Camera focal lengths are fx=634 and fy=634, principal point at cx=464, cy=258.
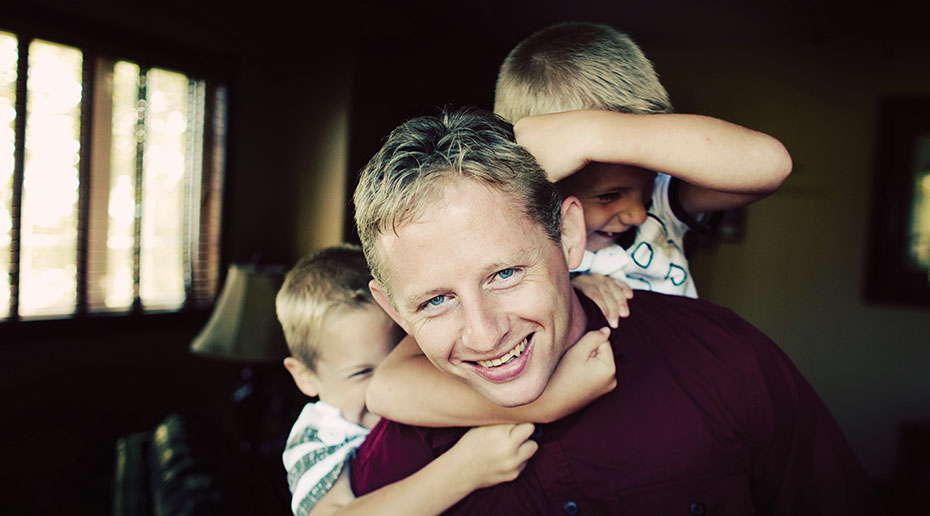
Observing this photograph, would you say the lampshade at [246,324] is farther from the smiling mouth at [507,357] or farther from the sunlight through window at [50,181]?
the smiling mouth at [507,357]

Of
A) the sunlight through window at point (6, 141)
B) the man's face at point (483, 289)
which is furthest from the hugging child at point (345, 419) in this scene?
the sunlight through window at point (6, 141)

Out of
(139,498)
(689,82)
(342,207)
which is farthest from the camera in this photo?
(689,82)

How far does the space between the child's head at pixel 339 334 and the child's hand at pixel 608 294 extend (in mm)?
518

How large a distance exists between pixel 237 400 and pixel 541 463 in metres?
3.02

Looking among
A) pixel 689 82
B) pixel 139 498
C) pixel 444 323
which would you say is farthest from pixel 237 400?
pixel 689 82

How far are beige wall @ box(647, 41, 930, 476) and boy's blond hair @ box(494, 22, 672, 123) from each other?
14.9 feet

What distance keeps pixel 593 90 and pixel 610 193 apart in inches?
7.0

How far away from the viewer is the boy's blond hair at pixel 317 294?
1.46m

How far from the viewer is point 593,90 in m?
1.05

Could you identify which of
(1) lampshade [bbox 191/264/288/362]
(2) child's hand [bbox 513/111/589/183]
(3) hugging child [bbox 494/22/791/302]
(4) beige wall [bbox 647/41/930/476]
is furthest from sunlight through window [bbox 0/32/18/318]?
(4) beige wall [bbox 647/41/930/476]

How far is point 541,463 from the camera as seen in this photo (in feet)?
3.17

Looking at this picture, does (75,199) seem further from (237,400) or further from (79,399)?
(237,400)

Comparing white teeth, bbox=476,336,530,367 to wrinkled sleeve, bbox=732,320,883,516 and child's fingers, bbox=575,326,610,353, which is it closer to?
child's fingers, bbox=575,326,610,353

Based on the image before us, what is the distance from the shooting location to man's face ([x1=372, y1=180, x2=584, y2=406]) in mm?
792
